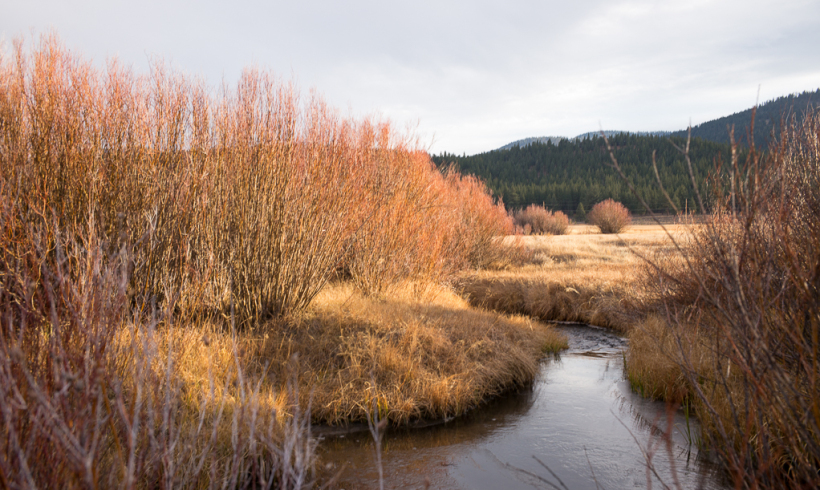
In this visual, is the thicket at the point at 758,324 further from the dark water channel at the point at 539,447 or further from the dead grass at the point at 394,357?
the dead grass at the point at 394,357

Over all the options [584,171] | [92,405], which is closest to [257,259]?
[92,405]

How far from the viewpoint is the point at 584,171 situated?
77.2m

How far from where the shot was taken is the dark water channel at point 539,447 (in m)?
4.79

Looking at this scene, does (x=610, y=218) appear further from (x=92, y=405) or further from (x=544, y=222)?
(x=92, y=405)

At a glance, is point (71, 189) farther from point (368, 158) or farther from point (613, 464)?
point (613, 464)

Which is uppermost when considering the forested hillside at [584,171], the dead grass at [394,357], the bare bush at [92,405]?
the forested hillside at [584,171]

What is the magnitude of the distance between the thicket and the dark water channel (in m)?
0.48

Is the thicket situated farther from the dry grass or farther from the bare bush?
the bare bush

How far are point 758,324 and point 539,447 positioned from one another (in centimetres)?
391

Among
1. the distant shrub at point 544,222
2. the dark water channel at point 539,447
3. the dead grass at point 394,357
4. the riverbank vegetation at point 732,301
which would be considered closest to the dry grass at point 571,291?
the riverbank vegetation at point 732,301

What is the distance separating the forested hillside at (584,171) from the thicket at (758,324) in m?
49.1

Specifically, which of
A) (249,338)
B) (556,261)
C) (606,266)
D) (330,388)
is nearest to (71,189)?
(249,338)

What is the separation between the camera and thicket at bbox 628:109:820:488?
6.10 ft

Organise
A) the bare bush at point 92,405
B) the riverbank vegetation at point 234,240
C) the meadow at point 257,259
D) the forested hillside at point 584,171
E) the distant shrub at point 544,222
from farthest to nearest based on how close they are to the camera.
→ the forested hillside at point 584,171 < the distant shrub at point 544,222 < the riverbank vegetation at point 234,240 < the meadow at point 257,259 < the bare bush at point 92,405
